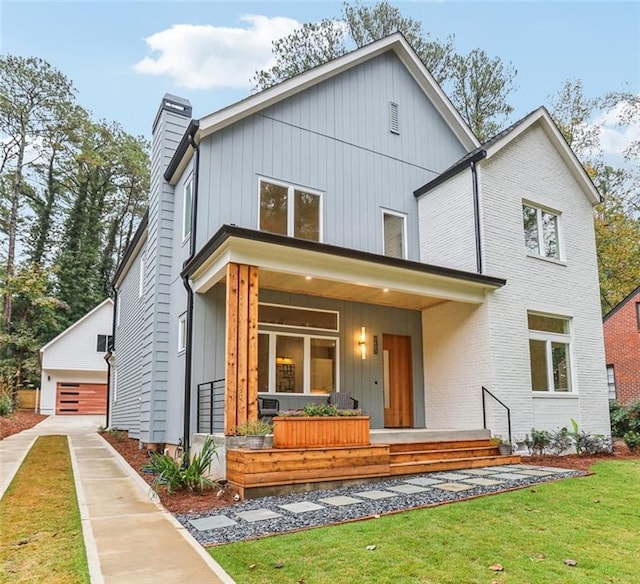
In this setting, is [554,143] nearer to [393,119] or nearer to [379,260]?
[393,119]

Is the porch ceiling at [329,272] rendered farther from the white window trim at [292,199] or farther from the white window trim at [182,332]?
the white window trim at [292,199]

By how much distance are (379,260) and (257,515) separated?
4621mm

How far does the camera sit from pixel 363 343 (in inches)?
428

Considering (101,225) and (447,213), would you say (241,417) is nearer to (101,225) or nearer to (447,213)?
(447,213)

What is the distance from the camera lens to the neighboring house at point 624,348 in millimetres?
18609

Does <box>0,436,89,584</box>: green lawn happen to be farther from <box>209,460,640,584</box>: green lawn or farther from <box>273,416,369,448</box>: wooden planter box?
<box>273,416,369,448</box>: wooden planter box

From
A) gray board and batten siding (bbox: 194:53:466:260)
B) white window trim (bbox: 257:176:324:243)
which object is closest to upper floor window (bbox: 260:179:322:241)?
white window trim (bbox: 257:176:324:243)

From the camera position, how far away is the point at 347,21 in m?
20.3

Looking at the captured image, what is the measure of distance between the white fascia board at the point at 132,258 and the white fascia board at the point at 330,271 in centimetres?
468

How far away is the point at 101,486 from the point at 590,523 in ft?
20.4

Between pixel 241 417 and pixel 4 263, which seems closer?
pixel 241 417

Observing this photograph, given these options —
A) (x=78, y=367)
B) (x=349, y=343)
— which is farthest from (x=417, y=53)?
(x=78, y=367)

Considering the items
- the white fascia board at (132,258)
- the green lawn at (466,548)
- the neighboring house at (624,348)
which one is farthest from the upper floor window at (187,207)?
the neighboring house at (624,348)

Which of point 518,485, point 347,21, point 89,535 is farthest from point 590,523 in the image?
point 347,21
